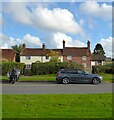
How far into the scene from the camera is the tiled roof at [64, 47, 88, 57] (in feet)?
277

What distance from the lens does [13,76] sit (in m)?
28.9

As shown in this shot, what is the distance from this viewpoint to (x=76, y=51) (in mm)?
86250

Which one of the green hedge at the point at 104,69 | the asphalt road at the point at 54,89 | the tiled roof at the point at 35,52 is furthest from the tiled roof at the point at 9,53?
the asphalt road at the point at 54,89

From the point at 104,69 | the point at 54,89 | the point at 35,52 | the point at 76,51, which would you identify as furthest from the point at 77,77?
the point at 76,51

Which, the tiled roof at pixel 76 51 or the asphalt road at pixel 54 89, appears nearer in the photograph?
the asphalt road at pixel 54 89

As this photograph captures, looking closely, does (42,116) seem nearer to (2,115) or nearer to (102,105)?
(2,115)

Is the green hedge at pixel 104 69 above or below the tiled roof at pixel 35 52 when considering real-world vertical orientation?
below

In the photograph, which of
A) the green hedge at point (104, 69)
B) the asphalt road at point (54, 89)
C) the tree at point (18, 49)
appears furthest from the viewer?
the tree at point (18, 49)

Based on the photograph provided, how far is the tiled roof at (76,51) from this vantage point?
8456 centimetres

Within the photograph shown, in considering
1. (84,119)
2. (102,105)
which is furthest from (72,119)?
(102,105)

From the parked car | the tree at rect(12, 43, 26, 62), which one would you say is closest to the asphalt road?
the parked car

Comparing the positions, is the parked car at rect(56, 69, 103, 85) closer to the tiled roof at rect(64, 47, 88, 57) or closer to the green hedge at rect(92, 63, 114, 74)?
the green hedge at rect(92, 63, 114, 74)

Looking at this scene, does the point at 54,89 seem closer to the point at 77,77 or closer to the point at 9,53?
the point at 77,77

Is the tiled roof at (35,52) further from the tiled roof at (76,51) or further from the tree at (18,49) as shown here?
the tiled roof at (76,51)
